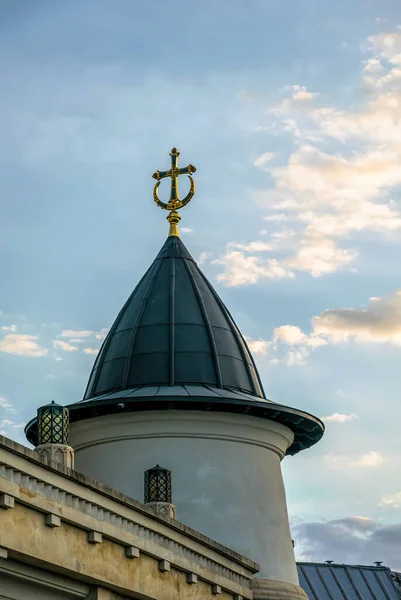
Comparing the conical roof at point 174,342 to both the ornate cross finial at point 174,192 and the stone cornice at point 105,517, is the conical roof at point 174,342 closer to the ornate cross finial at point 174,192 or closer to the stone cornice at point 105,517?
the ornate cross finial at point 174,192

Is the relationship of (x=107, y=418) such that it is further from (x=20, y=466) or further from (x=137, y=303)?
(x=20, y=466)

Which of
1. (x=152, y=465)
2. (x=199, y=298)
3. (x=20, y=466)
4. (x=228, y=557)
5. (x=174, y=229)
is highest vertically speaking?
(x=174, y=229)

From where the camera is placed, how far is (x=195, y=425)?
22.8 metres

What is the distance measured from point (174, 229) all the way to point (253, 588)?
912 centimetres

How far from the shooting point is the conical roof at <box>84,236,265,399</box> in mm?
23656

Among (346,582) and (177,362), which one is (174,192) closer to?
(177,362)

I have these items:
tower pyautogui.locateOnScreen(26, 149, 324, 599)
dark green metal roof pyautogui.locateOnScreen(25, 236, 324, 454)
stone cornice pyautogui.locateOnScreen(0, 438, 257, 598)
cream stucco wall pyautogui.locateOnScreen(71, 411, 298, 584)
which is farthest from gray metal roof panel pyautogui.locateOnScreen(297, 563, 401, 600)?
stone cornice pyautogui.locateOnScreen(0, 438, 257, 598)

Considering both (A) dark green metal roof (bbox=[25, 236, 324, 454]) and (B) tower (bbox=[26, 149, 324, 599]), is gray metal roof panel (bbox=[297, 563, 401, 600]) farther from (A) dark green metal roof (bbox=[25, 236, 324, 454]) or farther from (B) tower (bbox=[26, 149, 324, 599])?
(B) tower (bbox=[26, 149, 324, 599])

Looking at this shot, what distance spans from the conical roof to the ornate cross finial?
1.51 metres

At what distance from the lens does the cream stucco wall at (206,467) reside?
72.9 feet

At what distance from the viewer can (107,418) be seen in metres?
22.9

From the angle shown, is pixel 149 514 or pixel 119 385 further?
pixel 119 385

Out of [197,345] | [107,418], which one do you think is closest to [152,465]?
[107,418]

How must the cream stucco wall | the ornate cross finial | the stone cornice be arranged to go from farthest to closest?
the ornate cross finial < the cream stucco wall < the stone cornice
